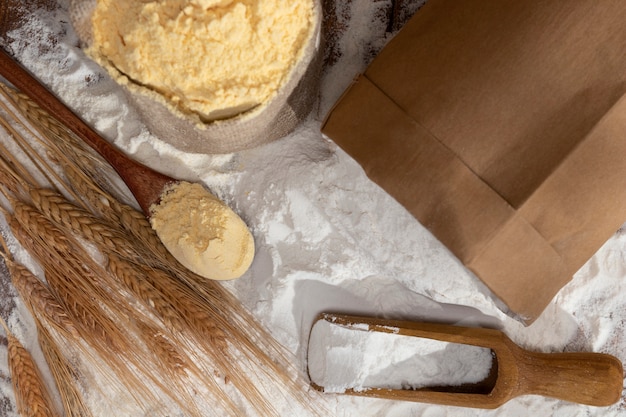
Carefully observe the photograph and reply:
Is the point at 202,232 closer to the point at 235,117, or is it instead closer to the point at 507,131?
the point at 235,117

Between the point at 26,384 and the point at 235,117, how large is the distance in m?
0.72

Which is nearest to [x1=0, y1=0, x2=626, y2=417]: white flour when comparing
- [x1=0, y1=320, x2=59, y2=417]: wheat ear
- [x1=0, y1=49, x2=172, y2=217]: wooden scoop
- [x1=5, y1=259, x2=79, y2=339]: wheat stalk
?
[x1=0, y1=49, x2=172, y2=217]: wooden scoop

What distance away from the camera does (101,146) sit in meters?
1.07

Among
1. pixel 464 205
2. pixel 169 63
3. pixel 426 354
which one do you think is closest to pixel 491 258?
pixel 464 205

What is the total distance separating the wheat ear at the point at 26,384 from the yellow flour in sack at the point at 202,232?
1.36 feet

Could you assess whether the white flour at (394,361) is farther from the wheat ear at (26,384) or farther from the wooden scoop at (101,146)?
the wheat ear at (26,384)

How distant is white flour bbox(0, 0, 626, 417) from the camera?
106 centimetres

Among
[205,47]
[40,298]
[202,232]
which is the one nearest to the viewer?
[205,47]

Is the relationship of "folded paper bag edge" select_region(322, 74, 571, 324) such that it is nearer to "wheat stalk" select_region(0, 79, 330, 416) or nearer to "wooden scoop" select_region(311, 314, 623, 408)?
"wooden scoop" select_region(311, 314, 623, 408)

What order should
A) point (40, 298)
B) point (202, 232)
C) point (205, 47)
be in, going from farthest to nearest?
1. point (40, 298)
2. point (202, 232)
3. point (205, 47)

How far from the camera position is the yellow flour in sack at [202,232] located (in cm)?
101

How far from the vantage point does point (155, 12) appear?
0.78 meters

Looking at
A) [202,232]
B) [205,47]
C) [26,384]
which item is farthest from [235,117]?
[26,384]

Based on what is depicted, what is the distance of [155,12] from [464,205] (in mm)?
515
